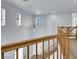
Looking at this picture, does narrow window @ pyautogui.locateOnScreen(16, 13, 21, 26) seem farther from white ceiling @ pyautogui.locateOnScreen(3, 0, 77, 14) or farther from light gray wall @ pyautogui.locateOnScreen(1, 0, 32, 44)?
white ceiling @ pyautogui.locateOnScreen(3, 0, 77, 14)

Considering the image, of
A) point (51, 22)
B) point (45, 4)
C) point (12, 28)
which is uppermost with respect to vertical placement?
point (45, 4)

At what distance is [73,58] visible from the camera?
21.1 ft

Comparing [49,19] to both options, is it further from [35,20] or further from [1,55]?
[1,55]

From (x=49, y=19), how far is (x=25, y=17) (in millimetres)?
2306

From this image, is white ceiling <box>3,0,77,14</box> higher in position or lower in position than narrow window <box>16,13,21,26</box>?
higher

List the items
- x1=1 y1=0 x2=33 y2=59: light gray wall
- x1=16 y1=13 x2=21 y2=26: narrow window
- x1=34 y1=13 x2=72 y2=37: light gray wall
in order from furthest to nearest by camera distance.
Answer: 1. x1=34 y1=13 x2=72 y2=37: light gray wall
2. x1=16 y1=13 x2=21 y2=26: narrow window
3. x1=1 y1=0 x2=33 y2=59: light gray wall

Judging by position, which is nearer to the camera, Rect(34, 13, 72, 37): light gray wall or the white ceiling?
the white ceiling

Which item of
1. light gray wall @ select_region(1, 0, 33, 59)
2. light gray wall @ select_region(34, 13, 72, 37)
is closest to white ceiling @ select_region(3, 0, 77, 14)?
light gray wall @ select_region(1, 0, 33, 59)

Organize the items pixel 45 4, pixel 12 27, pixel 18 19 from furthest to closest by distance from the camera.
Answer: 1. pixel 18 19
2. pixel 12 27
3. pixel 45 4

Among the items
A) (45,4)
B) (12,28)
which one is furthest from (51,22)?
(12,28)

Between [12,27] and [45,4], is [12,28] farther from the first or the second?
[45,4]

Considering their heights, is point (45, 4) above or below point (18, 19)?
above

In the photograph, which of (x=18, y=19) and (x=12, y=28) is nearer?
(x=12, y=28)

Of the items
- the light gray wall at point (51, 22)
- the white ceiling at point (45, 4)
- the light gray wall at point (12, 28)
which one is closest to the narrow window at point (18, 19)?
the light gray wall at point (12, 28)
